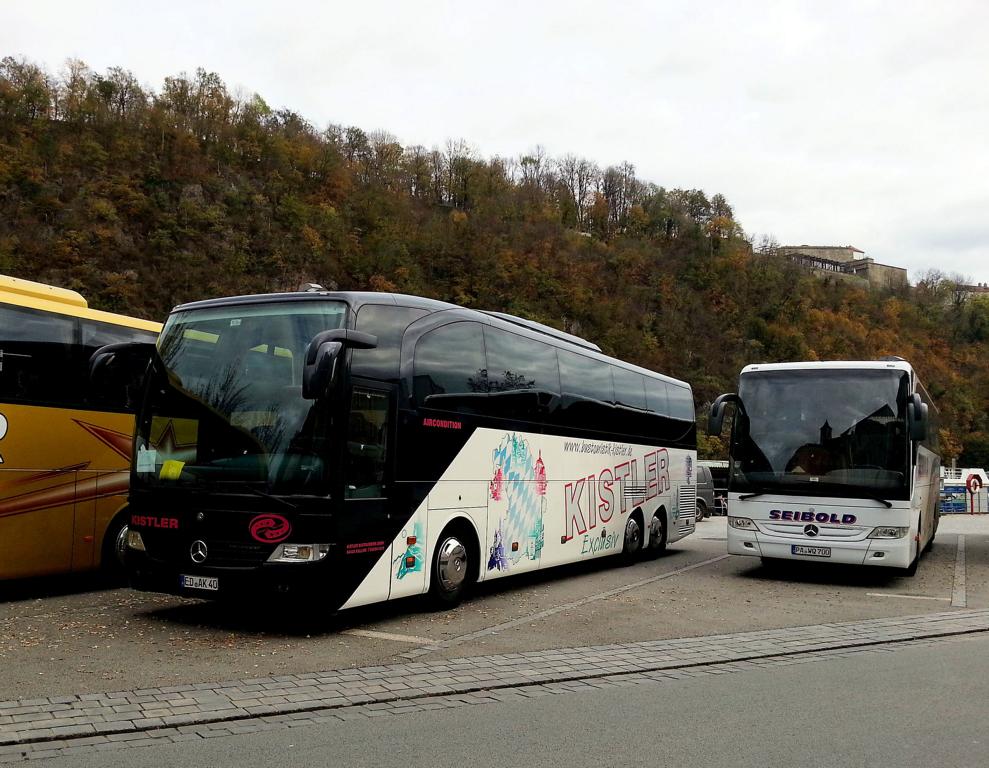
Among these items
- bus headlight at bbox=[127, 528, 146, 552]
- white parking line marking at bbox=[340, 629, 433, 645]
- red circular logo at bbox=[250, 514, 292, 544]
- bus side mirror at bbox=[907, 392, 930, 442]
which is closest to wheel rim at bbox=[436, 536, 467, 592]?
white parking line marking at bbox=[340, 629, 433, 645]

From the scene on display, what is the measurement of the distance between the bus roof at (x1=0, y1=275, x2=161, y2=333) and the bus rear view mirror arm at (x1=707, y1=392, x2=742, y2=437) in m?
8.12

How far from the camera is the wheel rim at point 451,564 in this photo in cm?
1012

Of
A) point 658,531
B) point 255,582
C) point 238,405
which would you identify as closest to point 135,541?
point 255,582

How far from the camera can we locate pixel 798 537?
13602 millimetres

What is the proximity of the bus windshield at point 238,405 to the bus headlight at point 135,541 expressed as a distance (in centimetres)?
51

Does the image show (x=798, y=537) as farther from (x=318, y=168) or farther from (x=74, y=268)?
(x=318, y=168)

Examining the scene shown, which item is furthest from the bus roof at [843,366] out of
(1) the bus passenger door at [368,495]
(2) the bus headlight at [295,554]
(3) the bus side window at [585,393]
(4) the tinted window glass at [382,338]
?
(2) the bus headlight at [295,554]

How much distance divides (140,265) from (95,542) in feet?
174

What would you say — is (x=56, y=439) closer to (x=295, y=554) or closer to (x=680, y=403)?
(x=295, y=554)

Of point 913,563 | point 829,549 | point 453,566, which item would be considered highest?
point 453,566

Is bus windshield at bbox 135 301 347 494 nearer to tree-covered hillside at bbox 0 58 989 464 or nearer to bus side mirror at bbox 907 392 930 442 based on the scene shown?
bus side mirror at bbox 907 392 930 442

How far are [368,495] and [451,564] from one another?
6.00ft

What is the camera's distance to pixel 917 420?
43.0ft

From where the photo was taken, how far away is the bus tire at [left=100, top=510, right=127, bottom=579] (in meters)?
11.4
